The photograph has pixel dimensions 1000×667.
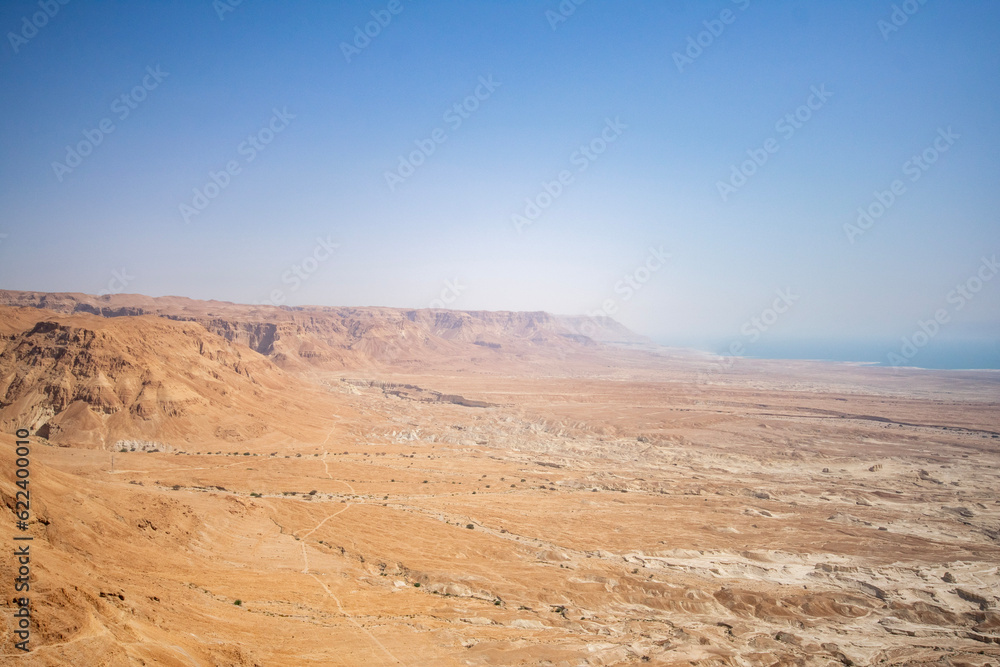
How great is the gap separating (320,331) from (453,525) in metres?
126

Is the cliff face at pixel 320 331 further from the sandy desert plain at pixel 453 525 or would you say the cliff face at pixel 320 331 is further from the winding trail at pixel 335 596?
the winding trail at pixel 335 596

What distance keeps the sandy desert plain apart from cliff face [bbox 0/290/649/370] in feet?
132

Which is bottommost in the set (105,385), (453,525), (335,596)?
(453,525)

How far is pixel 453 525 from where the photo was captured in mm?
29703

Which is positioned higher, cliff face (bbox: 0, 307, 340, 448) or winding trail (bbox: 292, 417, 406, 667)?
cliff face (bbox: 0, 307, 340, 448)

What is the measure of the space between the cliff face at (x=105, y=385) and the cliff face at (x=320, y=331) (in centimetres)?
3744

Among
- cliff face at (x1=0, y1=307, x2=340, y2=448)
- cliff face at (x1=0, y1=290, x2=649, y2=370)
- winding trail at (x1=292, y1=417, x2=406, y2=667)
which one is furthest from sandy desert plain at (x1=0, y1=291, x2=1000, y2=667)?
cliff face at (x1=0, y1=290, x2=649, y2=370)

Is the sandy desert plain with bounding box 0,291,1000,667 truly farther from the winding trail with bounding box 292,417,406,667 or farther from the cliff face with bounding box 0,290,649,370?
the cliff face with bounding box 0,290,649,370

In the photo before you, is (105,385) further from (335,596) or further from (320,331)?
(320,331)

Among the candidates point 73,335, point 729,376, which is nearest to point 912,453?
point 729,376

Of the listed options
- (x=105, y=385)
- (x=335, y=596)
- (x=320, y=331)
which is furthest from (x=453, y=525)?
(x=320, y=331)

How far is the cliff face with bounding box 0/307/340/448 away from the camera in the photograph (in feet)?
138

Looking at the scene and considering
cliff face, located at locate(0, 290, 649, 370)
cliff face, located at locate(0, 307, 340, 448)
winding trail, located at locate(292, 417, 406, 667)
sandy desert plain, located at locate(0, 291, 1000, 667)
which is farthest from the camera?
cliff face, located at locate(0, 290, 649, 370)

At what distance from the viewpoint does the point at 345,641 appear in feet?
53.0
